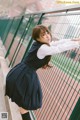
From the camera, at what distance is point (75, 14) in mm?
4004

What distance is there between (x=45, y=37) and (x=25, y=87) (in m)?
0.70

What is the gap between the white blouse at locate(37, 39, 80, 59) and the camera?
321 cm

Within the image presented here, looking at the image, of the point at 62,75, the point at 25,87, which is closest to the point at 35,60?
the point at 25,87

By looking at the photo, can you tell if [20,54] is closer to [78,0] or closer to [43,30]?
[43,30]

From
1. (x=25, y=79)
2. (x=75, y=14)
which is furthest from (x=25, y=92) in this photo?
(x=75, y=14)

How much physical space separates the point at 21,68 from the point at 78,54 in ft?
2.48

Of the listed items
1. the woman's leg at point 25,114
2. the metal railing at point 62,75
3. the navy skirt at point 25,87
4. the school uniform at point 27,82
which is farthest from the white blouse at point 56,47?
the woman's leg at point 25,114

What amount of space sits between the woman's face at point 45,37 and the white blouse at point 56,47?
0.23ft

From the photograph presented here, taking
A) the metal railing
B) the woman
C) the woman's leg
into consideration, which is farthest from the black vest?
the woman's leg

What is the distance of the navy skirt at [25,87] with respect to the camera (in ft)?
12.6

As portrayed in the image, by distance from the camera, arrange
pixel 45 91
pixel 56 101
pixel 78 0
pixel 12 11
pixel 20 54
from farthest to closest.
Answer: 1. pixel 12 11
2. pixel 78 0
3. pixel 20 54
4. pixel 45 91
5. pixel 56 101

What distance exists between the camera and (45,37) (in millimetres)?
3658

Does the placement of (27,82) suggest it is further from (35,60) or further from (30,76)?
(35,60)

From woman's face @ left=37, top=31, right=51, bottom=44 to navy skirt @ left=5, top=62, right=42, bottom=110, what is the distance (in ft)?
1.44
